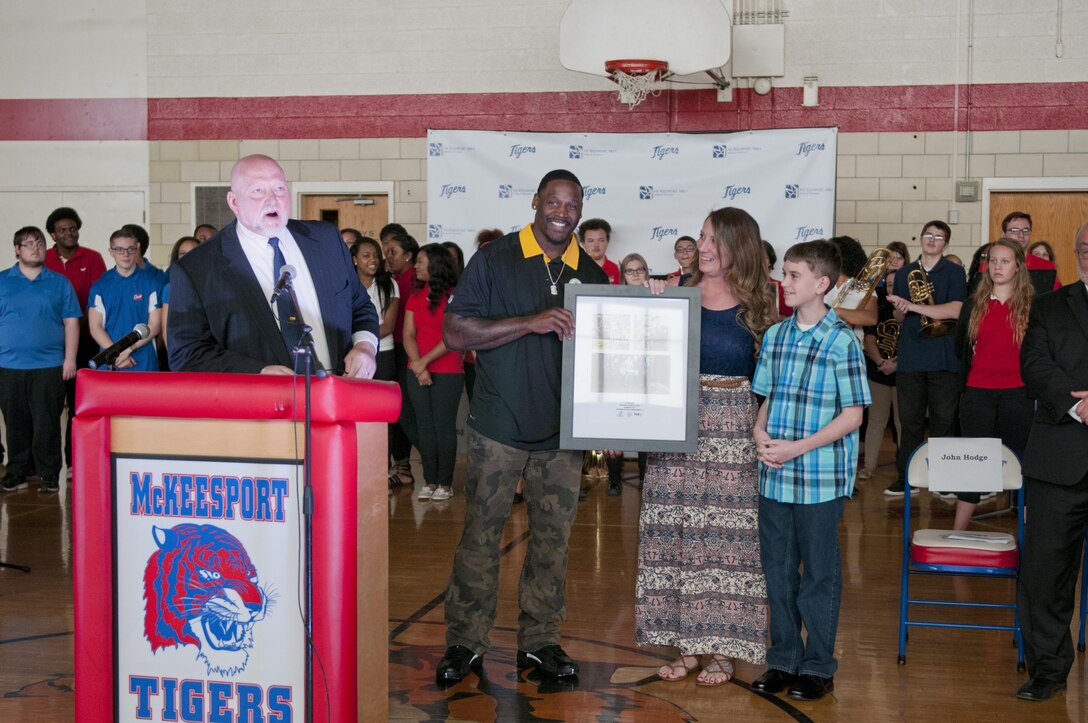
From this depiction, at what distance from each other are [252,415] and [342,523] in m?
0.32

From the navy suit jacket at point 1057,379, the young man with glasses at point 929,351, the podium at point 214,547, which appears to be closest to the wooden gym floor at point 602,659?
the navy suit jacket at point 1057,379

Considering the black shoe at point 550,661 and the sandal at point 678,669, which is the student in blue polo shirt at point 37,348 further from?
the sandal at point 678,669

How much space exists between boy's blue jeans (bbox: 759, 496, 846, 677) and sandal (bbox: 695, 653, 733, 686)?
0.20 metres

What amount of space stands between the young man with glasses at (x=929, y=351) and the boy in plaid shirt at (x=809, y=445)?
377 centimetres

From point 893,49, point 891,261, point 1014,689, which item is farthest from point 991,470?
point 893,49

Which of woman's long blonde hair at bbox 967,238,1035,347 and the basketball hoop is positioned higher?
the basketball hoop

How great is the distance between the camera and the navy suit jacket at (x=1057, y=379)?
12.2ft

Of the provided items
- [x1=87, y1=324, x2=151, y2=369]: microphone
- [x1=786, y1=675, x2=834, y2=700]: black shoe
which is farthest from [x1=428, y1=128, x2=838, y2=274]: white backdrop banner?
[x1=87, y1=324, x2=151, y2=369]: microphone

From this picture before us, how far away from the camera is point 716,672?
3932mm

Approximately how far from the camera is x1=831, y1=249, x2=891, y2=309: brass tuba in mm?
7422

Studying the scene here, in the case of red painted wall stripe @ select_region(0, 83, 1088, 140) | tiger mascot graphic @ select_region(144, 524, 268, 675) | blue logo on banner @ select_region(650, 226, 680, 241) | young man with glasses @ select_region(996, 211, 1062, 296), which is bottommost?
tiger mascot graphic @ select_region(144, 524, 268, 675)

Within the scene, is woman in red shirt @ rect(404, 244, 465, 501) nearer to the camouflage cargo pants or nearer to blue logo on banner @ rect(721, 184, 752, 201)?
blue logo on banner @ rect(721, 184, 752, 201)

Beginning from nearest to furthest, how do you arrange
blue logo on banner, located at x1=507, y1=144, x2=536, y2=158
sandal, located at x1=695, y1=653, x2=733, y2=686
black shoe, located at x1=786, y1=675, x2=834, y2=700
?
black shoe, located at x1=786, y1=675, x2=834, y2=700 → sandal, located at x1=695, y1=653, x2=733, y2=686 → blue logo on banner, located at x1=507, y1=144, x2=536, y2=158

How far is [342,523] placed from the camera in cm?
253
